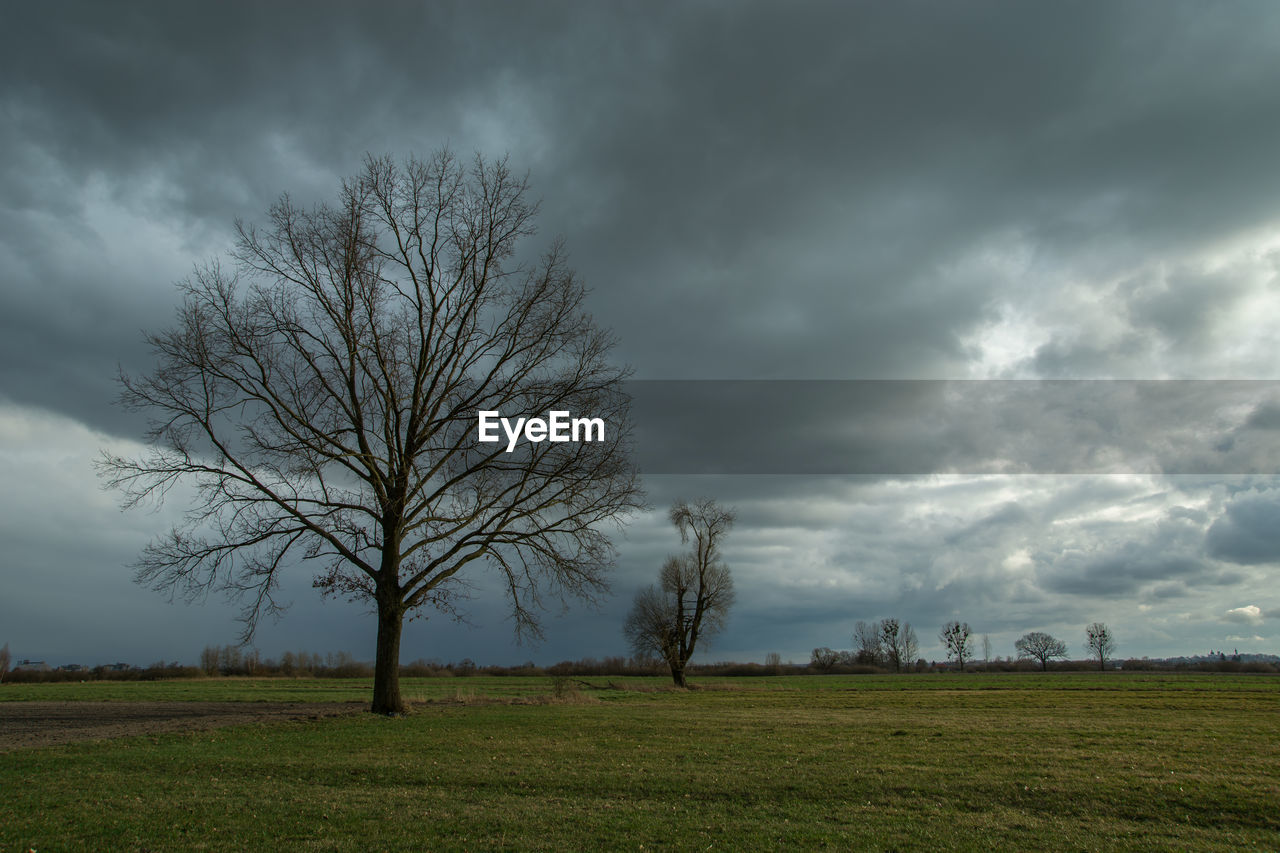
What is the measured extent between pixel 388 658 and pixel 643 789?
13.9 metres

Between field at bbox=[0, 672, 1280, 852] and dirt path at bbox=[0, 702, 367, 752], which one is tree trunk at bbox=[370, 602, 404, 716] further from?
field at bbox=[0, 672, 1280, 852]

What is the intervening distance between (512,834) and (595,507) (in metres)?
16.0

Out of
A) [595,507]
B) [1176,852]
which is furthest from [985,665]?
[1176,852]

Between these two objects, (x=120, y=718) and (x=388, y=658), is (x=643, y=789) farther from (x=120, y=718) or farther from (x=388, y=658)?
(x=120, y=718)

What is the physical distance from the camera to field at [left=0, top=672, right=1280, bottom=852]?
830 cm

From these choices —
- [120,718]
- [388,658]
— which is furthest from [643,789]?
[120,718]

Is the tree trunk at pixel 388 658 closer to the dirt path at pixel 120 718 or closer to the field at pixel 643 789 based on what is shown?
the dirt path at pixel 120 718

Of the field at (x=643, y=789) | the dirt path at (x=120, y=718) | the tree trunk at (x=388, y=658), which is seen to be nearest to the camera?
the field at (x=643, y=789)

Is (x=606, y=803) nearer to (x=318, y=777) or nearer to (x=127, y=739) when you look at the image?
(x=318, y=777)

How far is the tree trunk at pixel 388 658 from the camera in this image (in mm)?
21891

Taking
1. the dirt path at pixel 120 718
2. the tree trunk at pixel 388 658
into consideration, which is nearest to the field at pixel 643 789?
the dirt path at pixel 120 718

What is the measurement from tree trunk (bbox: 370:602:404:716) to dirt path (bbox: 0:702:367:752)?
4.08 ft

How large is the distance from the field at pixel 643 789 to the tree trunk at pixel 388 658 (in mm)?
3557

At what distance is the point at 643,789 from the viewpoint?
35.9 ft
